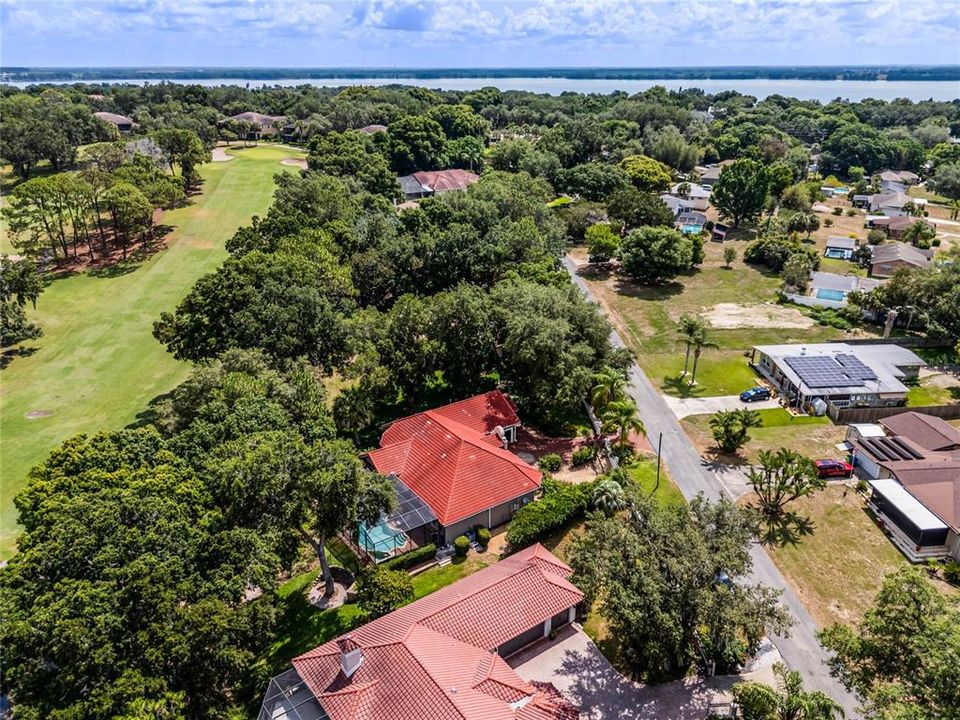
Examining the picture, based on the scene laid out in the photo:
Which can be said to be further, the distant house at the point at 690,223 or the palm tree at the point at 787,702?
the distant house at the point at 690,223

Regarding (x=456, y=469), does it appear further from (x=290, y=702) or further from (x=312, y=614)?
(x=290, y=702)

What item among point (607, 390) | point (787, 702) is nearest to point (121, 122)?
point (607, 390)

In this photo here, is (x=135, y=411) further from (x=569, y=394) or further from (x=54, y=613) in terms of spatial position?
(x=569, y=394)

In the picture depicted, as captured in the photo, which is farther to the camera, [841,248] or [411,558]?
[841,248]

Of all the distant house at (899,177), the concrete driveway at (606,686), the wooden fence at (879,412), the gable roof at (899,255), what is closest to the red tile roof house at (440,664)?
the concrete driveway at (606,686)

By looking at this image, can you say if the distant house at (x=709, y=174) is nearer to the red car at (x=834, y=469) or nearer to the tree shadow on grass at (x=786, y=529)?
the red car at (x=834, y=469)
